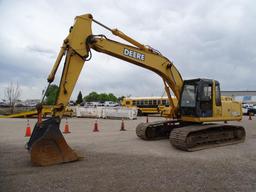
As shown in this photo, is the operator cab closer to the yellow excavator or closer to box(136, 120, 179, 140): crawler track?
the yellow excavator

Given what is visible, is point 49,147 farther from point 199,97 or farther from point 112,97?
point 112,97

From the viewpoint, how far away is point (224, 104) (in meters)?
10.5

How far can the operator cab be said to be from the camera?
9.56 m

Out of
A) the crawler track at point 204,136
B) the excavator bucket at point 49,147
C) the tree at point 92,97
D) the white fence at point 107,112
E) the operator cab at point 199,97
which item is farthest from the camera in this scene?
the tree at point 92,97

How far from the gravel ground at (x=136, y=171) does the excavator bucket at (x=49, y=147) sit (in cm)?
24

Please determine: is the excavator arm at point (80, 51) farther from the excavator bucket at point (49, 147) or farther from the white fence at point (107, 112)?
the white fence at point (107, 112)

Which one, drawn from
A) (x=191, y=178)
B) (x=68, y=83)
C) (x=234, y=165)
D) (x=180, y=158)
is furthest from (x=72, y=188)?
(x=234, y=165)

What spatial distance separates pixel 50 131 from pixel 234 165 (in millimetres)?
5016

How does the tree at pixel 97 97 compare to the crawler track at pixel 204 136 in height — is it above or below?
above

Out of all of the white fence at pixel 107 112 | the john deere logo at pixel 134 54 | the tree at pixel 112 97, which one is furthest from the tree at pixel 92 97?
the john deere logo at pixel 134 54

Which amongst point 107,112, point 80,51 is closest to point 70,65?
point 80,51

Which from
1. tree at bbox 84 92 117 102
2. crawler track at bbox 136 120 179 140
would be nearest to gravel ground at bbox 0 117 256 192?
crawler track at bbox 136 120 179 140

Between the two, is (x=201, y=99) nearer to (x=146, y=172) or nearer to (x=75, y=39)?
(x=146, y=172)

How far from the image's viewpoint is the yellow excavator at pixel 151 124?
21.9 ft
